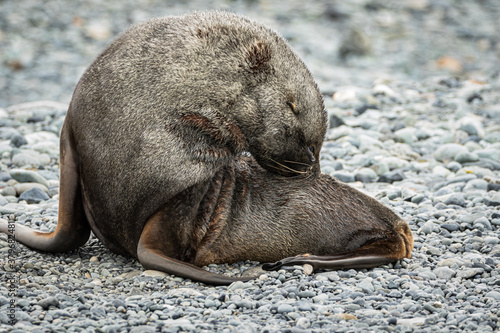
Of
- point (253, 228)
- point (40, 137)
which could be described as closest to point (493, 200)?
point (253, 228)

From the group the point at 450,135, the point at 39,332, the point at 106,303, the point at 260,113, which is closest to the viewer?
the point at 39,332

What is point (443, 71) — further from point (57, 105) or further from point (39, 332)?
point (39, 332)

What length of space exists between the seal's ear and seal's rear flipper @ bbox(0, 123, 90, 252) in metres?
1.53

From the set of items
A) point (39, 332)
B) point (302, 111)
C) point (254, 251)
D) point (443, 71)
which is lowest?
point (443, 71)

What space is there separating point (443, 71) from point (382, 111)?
562 centimetres

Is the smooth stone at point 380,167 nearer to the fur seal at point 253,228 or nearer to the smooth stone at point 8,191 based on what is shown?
the fur seal at point 253,228

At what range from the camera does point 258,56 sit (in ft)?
16.4

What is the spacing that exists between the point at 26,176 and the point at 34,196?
459 mm

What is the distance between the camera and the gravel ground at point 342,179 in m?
4.00

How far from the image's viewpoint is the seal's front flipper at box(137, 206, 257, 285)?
4602 millimetres

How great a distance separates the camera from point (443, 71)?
583 inches

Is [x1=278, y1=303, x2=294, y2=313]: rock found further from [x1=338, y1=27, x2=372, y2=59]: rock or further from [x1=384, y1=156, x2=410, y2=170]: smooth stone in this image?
[x1=338, y1=27, x2=372, y2=59]: rock

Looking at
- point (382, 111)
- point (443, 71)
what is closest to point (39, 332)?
point (382, 111)

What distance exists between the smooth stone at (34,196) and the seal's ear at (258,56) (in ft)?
9.40
